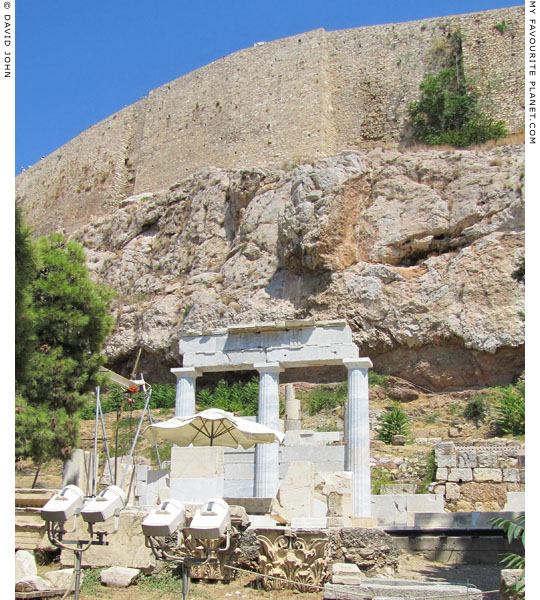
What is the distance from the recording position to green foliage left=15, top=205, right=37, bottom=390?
27.1 ft

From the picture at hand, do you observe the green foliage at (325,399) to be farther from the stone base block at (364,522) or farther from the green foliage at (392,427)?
the stone base block at (364,522)

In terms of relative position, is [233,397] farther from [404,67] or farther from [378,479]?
[404,67]

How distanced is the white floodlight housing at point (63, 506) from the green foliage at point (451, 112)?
26837 mm

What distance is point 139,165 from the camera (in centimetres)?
4253

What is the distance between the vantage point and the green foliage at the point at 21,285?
8266mm

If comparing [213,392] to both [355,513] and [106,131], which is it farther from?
[106,131]

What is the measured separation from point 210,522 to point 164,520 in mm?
414

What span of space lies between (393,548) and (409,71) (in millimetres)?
30641

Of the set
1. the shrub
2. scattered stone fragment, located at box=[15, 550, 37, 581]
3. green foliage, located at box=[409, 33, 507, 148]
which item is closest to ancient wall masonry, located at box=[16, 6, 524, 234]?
green foliage, located at box=[409, 33, 507, 148]

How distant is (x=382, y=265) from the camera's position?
26.8 meters

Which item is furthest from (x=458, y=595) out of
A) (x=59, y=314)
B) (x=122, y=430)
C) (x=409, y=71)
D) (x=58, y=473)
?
(x=409, y=71)

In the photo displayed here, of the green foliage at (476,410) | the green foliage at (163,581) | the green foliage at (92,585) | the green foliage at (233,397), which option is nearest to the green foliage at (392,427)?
the green foliage at (476,410)

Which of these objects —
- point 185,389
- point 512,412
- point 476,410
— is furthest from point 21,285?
point 476,410

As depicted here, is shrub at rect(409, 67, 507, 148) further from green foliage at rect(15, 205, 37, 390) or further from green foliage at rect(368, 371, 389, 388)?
green foliage at rect(15, 205, 37, 390)
